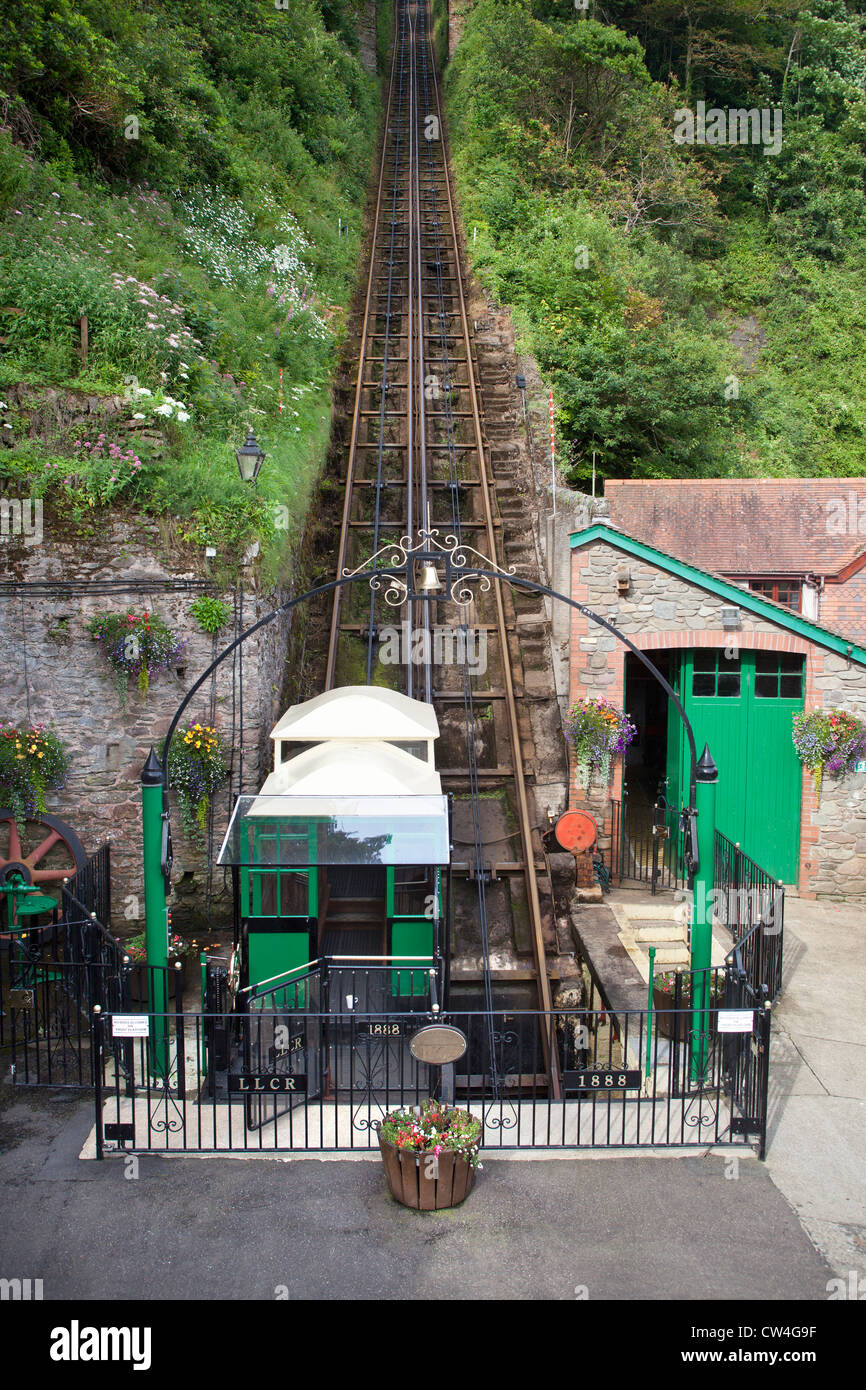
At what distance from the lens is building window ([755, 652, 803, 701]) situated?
12.8m

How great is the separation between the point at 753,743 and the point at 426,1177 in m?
8.40

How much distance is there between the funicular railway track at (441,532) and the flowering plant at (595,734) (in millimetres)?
714

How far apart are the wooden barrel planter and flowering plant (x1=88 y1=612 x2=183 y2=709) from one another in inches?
222

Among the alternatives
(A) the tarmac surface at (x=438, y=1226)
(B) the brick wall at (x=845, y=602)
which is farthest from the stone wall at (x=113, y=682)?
(B) the brick wall at (x=845, y=602)

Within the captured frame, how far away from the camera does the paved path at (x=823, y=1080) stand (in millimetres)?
6410

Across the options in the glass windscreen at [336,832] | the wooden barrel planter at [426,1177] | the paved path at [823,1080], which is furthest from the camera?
the glass windscreen at [336,832]

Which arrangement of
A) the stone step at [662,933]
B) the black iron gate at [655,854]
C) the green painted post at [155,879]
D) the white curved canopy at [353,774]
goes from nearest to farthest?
the green painted post at [155,879] < the white curved canopy at [353,774] < the stone step at [662,933] < the black iron gate at [655,854]

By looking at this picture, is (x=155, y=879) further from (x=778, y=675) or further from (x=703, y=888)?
(x=778, y=675)

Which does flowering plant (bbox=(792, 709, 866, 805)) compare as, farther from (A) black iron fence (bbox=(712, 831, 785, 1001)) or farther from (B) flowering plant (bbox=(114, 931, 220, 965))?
(B) flowering plant (bbox=(114, 931, 220, 965))

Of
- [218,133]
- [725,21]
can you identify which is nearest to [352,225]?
[218,133]

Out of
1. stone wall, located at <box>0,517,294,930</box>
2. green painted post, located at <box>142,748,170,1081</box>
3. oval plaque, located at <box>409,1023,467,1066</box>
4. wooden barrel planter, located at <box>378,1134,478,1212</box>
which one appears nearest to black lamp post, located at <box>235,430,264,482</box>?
stone wall, located at <box>0,517,294,930</box>

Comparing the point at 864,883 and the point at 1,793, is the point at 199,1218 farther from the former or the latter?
the point at 864,883

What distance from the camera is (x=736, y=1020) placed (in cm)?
699

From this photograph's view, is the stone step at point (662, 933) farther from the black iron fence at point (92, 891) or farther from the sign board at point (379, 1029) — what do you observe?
the black iron fence at point (92, 891)
